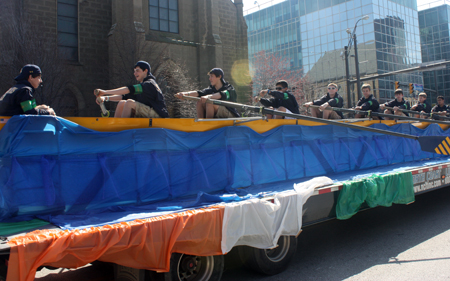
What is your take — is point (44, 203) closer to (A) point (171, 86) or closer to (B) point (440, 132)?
(B) point (440, 132)

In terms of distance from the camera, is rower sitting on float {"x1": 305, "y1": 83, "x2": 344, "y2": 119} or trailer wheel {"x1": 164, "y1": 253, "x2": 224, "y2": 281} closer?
trailer wheel {"x1": 164, "y1": 253, "x2": 224, "y2": 281}

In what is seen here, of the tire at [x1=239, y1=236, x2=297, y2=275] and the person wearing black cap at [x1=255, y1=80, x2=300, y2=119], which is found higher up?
the person wearing black cap at [x1=255, y1=80, x2=300, y2=119]

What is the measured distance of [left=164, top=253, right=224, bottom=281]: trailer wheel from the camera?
3.73 meters

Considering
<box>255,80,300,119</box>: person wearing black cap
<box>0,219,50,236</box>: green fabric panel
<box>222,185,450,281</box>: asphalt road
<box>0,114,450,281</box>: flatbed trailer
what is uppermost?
<box>255,80,300,119</box>: person wearing black cap

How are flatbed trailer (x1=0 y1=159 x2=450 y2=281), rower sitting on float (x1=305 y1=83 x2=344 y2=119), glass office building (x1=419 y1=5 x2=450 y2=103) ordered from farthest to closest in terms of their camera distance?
glass office building (x1=419 y1=5 x2=450 y2=103) → rower sitting on float (x1=305 y1=83 x2=344 y2=119) → flatbed trailer (x1=0 y1=159 x2=450 y2=281)

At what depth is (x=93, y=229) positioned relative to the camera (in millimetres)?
3262

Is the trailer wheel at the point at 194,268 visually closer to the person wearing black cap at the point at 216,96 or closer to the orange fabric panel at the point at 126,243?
the orange fabric panel at the point at 126,243

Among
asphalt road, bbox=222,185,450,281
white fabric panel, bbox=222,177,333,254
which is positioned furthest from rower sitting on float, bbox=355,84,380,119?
white fabric panel, bbox=222,177,333,254

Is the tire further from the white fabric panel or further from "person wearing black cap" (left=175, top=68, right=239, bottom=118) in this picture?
"person wearing black cap" (left=175, top=68, right=239, bottom=118)

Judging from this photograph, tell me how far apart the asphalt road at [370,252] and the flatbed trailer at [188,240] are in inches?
17.3

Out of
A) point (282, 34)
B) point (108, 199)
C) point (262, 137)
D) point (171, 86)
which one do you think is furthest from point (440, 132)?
point (282, 34)

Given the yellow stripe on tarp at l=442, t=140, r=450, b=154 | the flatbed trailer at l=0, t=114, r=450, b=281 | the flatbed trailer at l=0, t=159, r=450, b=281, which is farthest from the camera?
the yellow stripe on tarp at l=442, t=140, r=450, b=154

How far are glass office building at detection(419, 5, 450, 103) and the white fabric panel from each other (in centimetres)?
7295

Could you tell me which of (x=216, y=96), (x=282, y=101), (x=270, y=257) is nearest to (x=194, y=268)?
(x=270, y=257)
